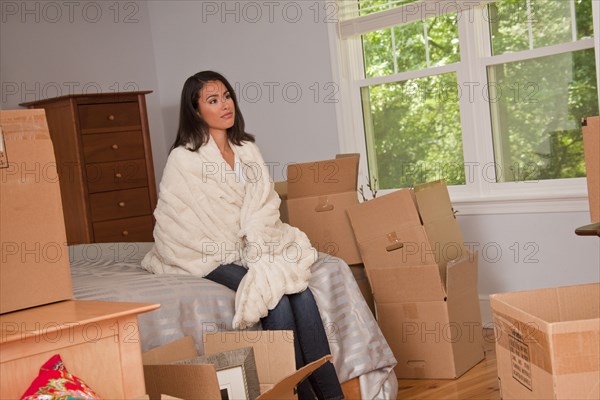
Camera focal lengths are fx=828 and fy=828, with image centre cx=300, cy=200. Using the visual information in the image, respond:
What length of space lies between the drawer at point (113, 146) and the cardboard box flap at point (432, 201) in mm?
2214

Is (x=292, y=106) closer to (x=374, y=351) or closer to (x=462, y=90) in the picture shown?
(x=462, y=90)

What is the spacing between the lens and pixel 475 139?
4156mm

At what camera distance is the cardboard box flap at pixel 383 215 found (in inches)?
132

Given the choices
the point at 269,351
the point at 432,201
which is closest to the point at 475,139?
the point at 432,201

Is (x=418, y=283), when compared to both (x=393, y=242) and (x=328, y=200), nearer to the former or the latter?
(x=393, y=242)

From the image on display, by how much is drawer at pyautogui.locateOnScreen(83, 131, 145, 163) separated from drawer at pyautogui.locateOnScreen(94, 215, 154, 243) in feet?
1.25

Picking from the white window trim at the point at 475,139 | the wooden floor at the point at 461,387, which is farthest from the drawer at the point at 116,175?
the wooden floor at the point at 461,387

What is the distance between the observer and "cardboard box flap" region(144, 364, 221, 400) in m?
2.01

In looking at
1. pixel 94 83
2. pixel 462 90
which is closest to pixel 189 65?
pixel 94 83

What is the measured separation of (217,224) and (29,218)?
124 centimetres

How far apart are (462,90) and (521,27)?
0.43m

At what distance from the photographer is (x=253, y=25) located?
5059 mm

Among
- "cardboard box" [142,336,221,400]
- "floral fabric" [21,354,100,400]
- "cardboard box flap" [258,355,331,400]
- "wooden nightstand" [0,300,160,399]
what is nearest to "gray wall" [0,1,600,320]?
"cardboard box flap" [258,355,331,400]

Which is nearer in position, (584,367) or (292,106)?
(584,367)
